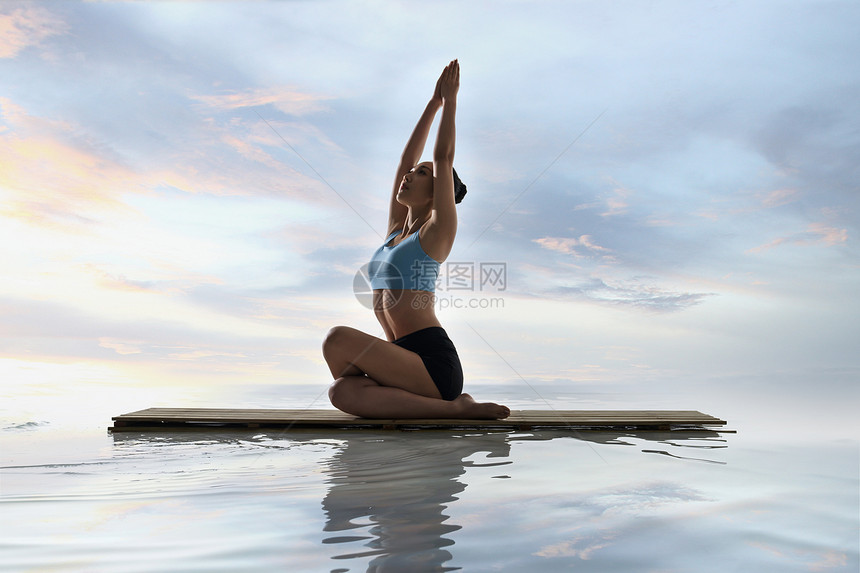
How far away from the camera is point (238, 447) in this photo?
99.4 inches

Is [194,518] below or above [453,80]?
below

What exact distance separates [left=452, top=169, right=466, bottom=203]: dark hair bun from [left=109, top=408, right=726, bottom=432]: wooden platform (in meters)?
1.30

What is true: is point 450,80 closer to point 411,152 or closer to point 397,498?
point 411,152

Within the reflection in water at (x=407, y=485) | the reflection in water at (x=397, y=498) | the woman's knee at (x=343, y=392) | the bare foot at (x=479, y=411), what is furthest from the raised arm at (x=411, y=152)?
the reflection in water at (x=397, y=498)

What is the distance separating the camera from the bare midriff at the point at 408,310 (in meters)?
3.23

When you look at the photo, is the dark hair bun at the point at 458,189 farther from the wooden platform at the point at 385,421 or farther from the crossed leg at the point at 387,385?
the wooden platform at the point at 385,421

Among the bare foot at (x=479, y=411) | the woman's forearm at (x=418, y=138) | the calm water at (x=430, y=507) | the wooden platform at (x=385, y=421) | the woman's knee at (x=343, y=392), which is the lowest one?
the calm water at (x=430, y=507)

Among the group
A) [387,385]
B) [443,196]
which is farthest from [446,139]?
[387,385]

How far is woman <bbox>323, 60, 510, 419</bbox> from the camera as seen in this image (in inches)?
123

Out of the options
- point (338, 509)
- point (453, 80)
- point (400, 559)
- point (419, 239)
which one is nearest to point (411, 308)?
point (419, 239)

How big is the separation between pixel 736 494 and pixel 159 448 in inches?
85.4

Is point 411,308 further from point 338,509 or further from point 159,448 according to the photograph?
point 338,509

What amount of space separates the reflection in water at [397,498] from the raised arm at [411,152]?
1.66 m

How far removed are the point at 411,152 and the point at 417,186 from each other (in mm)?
602
